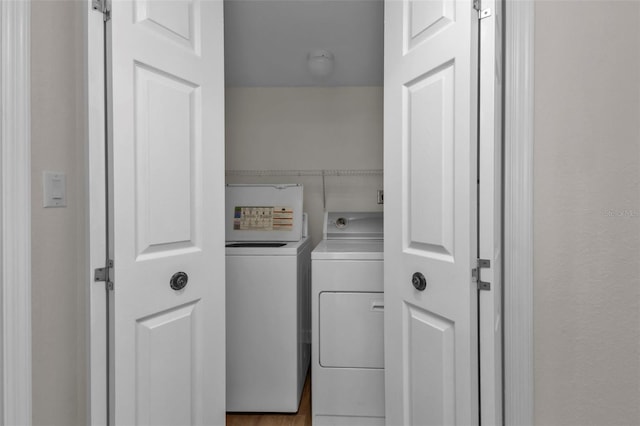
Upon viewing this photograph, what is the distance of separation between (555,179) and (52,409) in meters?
1.64

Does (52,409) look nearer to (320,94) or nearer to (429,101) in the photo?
(429,101)

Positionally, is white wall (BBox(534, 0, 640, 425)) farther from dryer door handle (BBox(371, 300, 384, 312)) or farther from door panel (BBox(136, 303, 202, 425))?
door panel (BBox(136, 303, 202, 425))

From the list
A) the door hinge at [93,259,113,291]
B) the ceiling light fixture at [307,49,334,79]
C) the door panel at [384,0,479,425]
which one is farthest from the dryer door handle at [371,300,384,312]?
the ceiling light fixture at [307,49,334,79]

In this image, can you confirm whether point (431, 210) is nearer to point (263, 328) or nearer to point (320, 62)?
point (263, 328)

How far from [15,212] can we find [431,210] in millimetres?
1191

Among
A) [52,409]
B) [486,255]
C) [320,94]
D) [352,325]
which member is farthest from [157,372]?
[320,94]

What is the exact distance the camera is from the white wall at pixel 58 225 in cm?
98

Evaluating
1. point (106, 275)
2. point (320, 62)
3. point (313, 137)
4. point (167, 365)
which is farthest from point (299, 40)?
point (167, 365)

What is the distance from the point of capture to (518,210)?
113cm

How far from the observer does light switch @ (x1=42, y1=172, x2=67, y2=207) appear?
1.00 meters

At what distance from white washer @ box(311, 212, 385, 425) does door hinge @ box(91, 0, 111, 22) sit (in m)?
1.25

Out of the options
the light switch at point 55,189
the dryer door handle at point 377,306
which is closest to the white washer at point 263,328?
the dryer door handle at point 377,306

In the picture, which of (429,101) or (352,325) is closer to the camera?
(429,101)

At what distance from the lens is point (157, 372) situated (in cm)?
121
